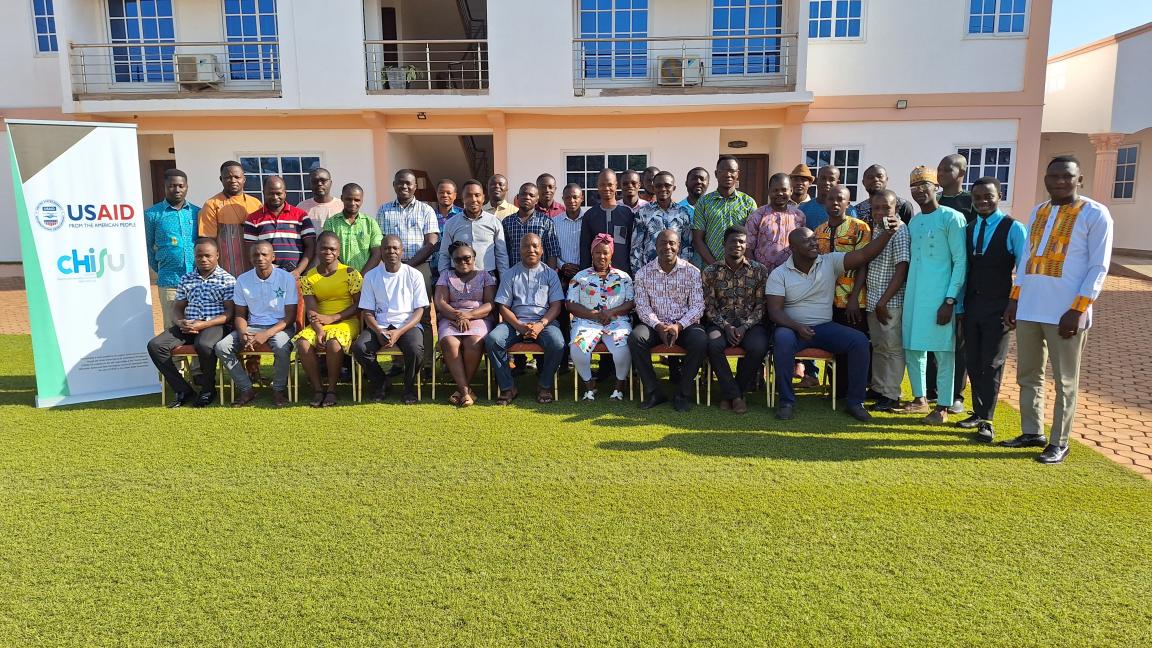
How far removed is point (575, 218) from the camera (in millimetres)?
6918

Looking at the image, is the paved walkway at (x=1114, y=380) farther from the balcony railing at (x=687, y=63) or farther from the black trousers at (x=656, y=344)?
the balcony railing at (x=687, y=63)

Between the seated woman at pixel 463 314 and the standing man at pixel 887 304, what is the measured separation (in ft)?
10.6

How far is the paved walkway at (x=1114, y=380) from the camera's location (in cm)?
515

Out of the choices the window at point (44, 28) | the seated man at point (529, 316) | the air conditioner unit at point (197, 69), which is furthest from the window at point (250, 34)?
the seated man at point (529, 316)

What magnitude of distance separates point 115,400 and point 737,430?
5409 millimetres

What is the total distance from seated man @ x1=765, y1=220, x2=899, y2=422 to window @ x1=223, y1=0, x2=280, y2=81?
1210cm

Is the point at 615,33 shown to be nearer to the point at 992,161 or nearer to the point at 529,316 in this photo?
the point at 992,161

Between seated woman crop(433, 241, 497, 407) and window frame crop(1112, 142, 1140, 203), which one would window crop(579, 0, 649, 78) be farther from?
window frame crop(1112, 142, 1140, 203)

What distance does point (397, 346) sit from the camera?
6.22m

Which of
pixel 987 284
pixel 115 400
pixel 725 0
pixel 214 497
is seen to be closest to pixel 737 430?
pixel 987 284

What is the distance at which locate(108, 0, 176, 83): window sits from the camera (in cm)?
1426

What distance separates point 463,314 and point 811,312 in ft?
9.75

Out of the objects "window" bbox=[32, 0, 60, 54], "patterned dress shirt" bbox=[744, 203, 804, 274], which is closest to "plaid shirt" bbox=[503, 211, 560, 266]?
"patterned dress shirt" bbox=[744, 203, 804, 274]

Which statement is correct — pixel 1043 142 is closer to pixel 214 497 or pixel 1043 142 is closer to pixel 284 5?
pixel 284 5
